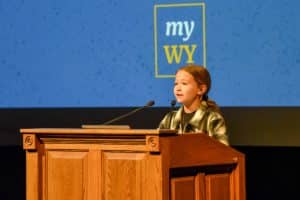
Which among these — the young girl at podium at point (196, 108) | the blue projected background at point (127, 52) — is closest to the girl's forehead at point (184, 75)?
the young girl at podium at point (196, 108)

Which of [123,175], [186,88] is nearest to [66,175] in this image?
[123,175]

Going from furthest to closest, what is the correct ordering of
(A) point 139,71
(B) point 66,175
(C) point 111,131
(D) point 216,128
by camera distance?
1. (A) point 139,71
2. (D) point 216,128
3. (B) point 66,175
4. (C) point 111,131

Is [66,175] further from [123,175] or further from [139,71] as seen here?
[139,71]

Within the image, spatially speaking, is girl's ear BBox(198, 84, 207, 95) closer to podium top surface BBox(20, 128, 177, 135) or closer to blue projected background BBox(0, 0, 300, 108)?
blue projected background BBox(0, 0, 300, 108)

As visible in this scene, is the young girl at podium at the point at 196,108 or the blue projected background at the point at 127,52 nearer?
the young girl at podium at the point at 196,108

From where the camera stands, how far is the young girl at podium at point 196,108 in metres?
3.26

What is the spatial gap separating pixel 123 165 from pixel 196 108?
2.31 feet

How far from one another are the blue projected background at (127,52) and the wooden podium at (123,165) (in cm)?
85

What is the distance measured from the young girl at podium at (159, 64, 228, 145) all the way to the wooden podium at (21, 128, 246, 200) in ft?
0.90

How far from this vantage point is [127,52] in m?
4.03

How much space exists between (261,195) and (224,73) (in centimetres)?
83

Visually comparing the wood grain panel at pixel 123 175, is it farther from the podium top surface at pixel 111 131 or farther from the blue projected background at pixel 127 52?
the blue projected background at pixel 127 52

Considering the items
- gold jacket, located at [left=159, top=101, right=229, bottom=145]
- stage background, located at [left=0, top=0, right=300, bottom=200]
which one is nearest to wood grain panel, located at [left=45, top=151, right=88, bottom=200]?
gold jacket, located at [left=159, top=101, right=229, bottom=145]

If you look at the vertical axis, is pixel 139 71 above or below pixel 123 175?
above
